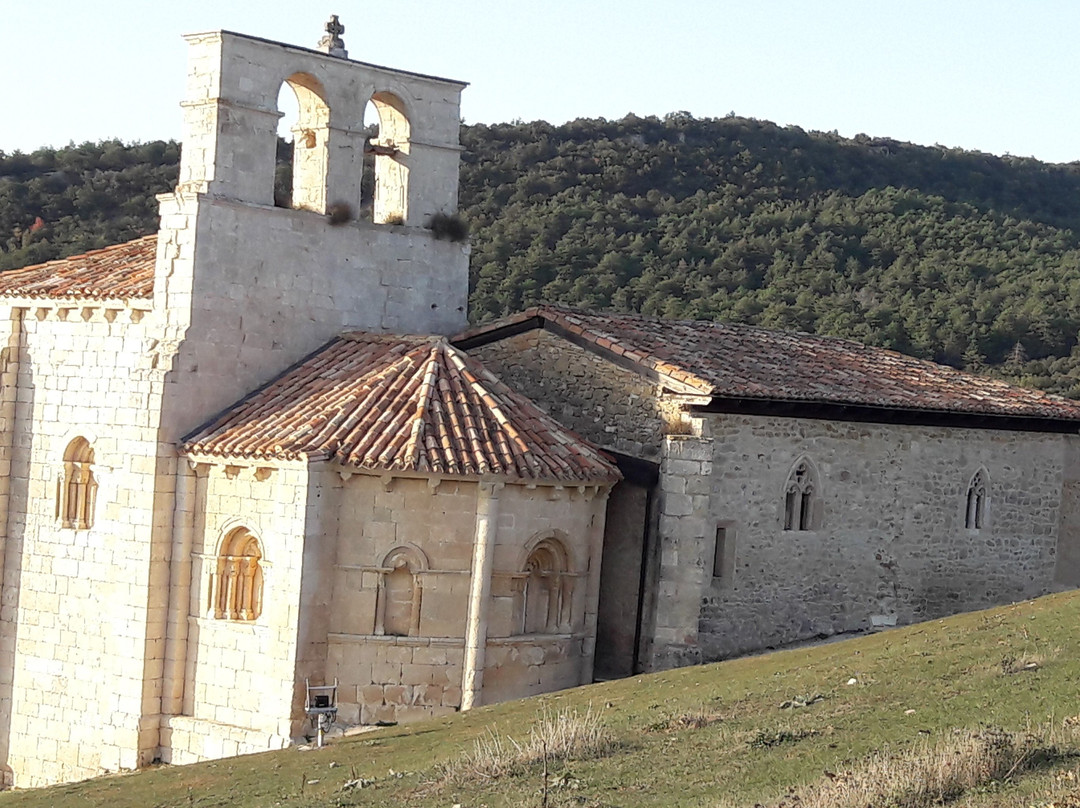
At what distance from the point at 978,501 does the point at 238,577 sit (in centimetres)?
1085

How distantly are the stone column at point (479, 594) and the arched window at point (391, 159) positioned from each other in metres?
5.00

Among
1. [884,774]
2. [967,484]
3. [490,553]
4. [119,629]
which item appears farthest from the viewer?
[967,484]

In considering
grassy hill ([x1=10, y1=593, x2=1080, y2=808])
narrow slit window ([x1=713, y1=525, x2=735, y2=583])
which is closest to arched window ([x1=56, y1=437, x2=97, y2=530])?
grassy hill ([x1=10, y1=593, x2=1080, y2=808])

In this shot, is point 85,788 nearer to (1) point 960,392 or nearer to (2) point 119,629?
(2) point 119,629

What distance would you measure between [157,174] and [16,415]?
2521 cm

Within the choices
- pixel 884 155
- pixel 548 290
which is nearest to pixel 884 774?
pixel 548 290

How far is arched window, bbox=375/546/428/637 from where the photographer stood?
17.0 meters

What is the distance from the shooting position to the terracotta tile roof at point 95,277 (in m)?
19.1

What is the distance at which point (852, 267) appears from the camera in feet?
135

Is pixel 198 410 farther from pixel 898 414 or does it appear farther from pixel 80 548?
pixel 898 414

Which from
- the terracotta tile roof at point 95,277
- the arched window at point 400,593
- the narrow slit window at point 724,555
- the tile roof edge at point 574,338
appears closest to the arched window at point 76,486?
the terracotta tile roof at point 95,277

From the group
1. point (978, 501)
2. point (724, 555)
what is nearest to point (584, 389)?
point (724, 555)

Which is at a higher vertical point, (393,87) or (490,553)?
(393,87)

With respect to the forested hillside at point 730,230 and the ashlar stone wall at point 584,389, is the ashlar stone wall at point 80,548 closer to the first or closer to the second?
the ashlar stone wall at point 584,389
